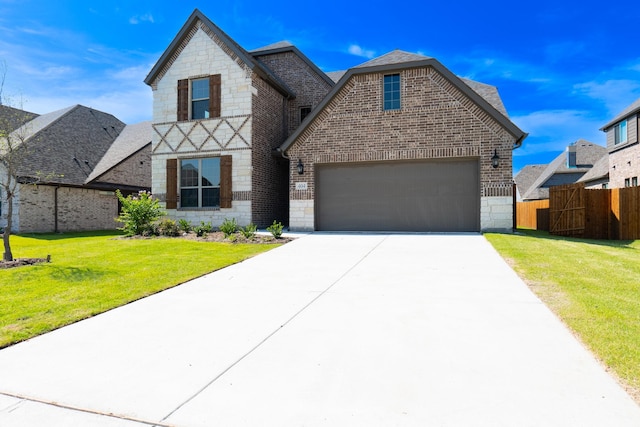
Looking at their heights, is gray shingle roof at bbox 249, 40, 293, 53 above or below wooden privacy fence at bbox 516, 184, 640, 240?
above

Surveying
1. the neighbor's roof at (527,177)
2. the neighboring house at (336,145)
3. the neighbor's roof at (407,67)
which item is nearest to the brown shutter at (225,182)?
the neighboring house at (336,145)

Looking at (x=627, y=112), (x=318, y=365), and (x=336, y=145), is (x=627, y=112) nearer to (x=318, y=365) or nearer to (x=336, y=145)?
(x=336, y=145)

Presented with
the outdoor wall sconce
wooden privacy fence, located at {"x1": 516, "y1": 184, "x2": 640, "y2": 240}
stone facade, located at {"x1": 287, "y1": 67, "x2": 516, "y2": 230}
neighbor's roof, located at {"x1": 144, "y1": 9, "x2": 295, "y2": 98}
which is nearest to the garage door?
stone facade, located at {"x1": 287, "y1": 67, "x2": 516, "y2": 230}

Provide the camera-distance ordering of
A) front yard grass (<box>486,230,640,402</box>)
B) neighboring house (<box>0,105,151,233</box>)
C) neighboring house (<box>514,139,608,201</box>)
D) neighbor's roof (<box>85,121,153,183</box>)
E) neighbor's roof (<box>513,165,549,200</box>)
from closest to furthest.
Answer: front yard grass (<box>486,230,640,402</box>) → neighboring house (<box>0,105,151,233</box>) → neighbor's roof (<box>85,121,153,183</box>) → neighboring house (<box>514,139,608,201</box>) → neighbor's roof (<box>513,165,549,200</box>)

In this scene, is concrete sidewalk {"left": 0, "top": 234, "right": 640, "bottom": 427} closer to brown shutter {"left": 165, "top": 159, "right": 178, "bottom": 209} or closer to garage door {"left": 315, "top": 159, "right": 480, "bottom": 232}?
garage door {"left": 315, "top": 159, "right": 480, "bottom": 232}

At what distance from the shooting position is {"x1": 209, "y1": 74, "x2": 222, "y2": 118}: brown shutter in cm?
1486

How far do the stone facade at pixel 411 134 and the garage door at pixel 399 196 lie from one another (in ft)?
1.34

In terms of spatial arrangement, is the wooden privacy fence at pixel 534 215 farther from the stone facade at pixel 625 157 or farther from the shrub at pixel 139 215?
the shrub at pixel 139 215

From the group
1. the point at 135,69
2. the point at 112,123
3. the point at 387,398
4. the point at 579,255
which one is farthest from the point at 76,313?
the point at 112,123

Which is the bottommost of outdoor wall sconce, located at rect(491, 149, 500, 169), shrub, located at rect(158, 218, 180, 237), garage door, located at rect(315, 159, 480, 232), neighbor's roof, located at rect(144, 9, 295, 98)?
shrub, located at rect(158, 218, 180, 237)

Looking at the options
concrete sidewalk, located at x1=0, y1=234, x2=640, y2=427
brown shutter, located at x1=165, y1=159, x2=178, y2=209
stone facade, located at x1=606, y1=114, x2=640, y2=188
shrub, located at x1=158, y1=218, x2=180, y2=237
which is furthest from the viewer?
stone facade, located at x1=606, y1=114, x2=640, y2=188

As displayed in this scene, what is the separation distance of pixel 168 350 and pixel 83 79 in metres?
17.3

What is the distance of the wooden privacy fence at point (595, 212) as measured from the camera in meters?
13.0

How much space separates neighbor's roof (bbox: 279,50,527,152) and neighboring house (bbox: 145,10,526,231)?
1.5 inches
